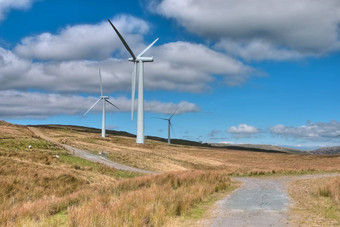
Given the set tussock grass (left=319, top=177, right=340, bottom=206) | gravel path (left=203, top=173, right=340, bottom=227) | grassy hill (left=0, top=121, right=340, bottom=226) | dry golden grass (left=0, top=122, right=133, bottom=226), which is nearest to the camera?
grassy hill (left=0, top=121, right=340, bottom=226)

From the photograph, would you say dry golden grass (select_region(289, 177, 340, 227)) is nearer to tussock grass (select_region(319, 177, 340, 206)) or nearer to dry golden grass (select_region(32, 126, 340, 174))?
tussock grass (select_region(319, 177, 340, 206))

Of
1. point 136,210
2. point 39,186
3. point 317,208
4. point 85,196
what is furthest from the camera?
point 39,186

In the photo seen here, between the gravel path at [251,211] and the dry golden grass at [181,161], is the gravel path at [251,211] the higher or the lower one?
the higher one

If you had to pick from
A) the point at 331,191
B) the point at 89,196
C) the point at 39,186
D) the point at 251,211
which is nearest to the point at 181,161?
the point at 39,186

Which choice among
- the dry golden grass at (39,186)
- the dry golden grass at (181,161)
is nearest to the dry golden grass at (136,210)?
the dry golden grass at (39,186)

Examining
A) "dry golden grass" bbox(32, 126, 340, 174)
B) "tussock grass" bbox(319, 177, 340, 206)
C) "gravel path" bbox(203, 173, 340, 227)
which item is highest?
"tussock grass" bbox(319, 177, 340, 206)

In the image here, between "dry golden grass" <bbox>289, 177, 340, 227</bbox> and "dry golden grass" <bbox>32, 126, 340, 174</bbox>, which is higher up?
"dry golden grass" <bbox>289, 177, 340, 227</bbox>

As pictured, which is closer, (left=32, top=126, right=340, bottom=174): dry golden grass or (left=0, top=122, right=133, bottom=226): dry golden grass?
(left=0, top=122, right=133, bottom=226): dry golden grass

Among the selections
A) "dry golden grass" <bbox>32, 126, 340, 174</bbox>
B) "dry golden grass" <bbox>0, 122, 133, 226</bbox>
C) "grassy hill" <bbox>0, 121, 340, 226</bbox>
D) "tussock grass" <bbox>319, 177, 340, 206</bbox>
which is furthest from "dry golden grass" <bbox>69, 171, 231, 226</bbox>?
"dry golden grass" <bbox>32, 126, 340, 174</bbox>

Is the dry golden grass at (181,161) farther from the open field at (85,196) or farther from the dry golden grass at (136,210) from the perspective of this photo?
the dry golden grass at (136,210)

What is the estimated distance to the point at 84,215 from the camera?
11336 mm

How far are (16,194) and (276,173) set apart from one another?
3137cm

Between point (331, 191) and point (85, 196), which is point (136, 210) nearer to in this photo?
point (85, 196)

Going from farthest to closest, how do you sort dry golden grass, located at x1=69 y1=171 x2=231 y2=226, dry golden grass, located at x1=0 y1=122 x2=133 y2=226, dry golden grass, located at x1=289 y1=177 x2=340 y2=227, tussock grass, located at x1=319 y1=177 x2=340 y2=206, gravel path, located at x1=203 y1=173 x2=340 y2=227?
tussock grass, located at x1=319 y1=177 x2=340 y2=206
dry golden grass, located at x1=0 y1=122 x2=133 y2=226
dry golden grass, located at x1=289 y1=177 x2=340 y2=227
gravel path, located at x1=203 y1=173 x2=340 y2=227
dry golden grass, located at x1=69 y1=171 x2=231 y2=226
